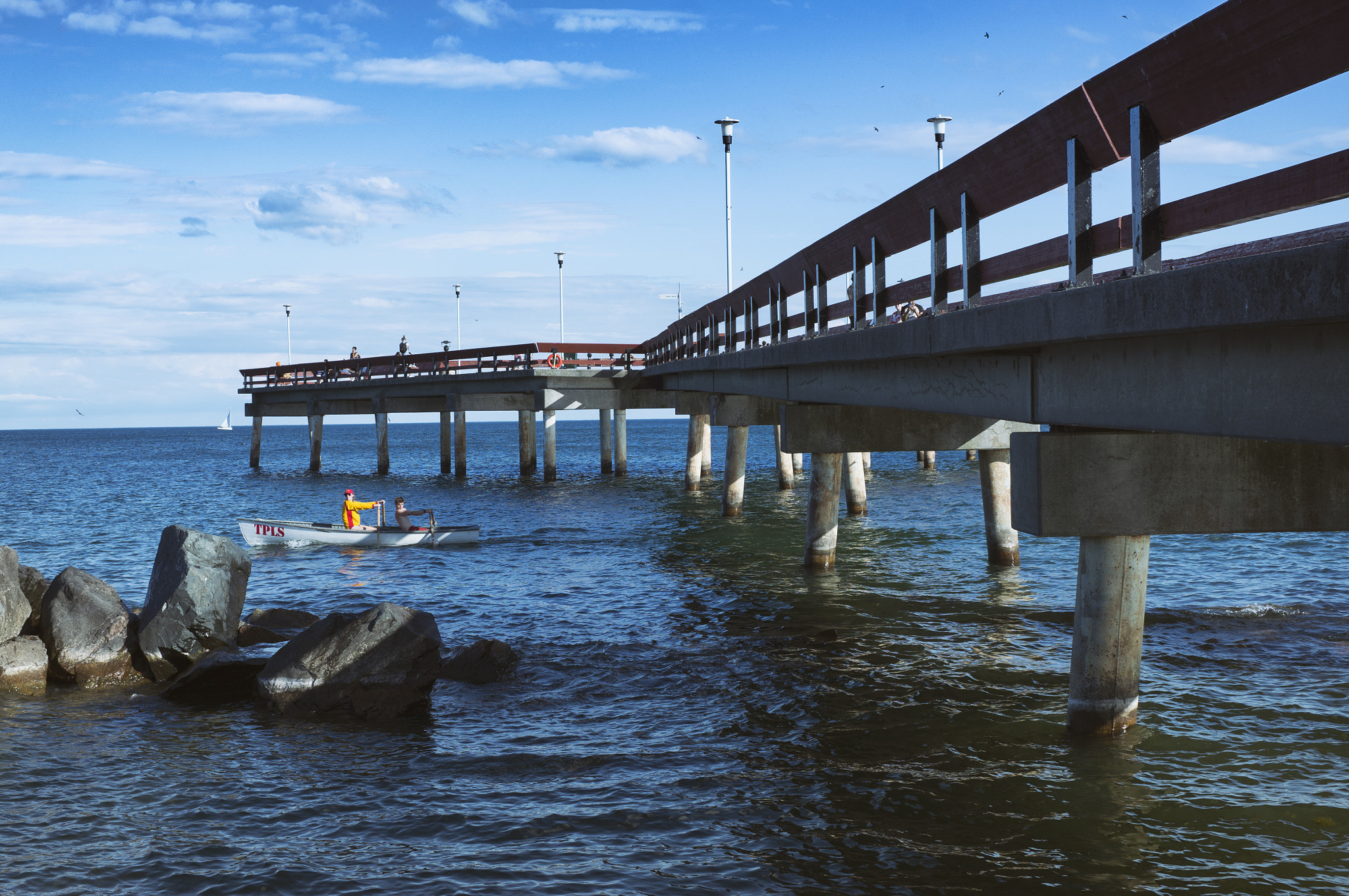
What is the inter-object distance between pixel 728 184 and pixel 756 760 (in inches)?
1024

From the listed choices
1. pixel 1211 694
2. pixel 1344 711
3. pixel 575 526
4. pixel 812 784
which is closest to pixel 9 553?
pixel 812 784

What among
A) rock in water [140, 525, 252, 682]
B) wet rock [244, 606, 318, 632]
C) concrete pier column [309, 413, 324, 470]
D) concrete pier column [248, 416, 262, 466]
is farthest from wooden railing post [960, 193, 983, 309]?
concrete pier column [248, 416, 262, 466]

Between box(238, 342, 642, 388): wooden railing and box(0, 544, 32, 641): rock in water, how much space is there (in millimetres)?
31851

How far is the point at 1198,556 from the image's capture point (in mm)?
20172

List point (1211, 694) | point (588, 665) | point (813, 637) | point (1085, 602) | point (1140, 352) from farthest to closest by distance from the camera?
1. point (813, 637)
2. point (588, 665)
3. point (1211, 694)
4. point (1085, 602)
5. point (1140, 352)

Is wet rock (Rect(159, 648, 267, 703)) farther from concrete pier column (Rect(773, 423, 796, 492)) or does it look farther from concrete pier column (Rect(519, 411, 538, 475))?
concrete pier column (Rect(519, 411, 538, 475))

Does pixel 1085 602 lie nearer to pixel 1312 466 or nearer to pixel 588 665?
pixel 1312 466

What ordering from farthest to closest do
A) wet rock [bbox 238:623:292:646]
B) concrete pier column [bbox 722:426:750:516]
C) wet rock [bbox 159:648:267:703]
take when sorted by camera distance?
concrete pier column [bbox 722:426:750:516] < wet rock [bbox 238:623:292:646] < wet rock [bbox 159:648:267:703]

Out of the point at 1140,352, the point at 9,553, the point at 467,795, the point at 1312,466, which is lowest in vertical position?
the point at 467,795

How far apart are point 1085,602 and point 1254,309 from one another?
4.17 m

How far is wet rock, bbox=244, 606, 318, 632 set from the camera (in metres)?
15.7

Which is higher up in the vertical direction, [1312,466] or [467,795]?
[1312,466]

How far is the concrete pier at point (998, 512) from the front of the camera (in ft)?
60.5

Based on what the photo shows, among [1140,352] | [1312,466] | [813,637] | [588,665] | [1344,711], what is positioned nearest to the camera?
[1140,352]
